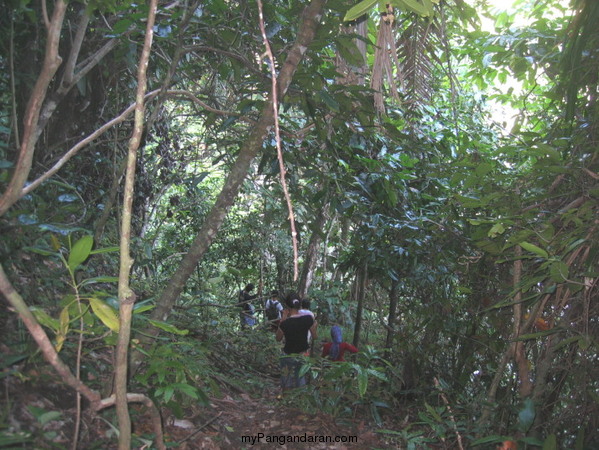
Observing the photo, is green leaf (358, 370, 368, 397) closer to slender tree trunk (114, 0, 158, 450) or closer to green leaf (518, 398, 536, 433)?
green leaf (518, 398, 536, 433)

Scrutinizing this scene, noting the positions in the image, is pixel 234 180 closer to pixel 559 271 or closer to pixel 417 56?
pixel 559 271

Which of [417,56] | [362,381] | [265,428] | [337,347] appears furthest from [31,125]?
[337,347]

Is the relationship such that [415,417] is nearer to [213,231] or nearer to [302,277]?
[302,277]

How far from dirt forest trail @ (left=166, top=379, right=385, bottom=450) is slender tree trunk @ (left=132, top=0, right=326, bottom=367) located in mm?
1363

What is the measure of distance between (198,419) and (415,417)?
2327 millimetres

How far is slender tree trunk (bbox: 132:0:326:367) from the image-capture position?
2.25 m

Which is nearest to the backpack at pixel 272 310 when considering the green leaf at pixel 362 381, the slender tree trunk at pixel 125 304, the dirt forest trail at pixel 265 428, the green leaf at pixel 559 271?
the dirt forest trail at pixel 265 428

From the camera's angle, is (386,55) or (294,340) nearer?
(386,55)

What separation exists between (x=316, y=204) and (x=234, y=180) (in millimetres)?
1684

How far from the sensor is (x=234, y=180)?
2.33m

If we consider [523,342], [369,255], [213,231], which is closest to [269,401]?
[369,255]

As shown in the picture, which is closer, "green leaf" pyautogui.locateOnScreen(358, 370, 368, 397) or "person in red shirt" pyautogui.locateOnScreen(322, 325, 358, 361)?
"green leaf" pyautogui.locateOnScreen(358, 370, 368, 397)

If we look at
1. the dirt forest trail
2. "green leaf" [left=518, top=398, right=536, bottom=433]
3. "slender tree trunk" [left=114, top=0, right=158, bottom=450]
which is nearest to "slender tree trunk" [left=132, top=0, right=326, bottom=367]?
"slender tree trunk" [left=114, top=0, right=158, bottom=450]

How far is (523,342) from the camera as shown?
2955 mm
